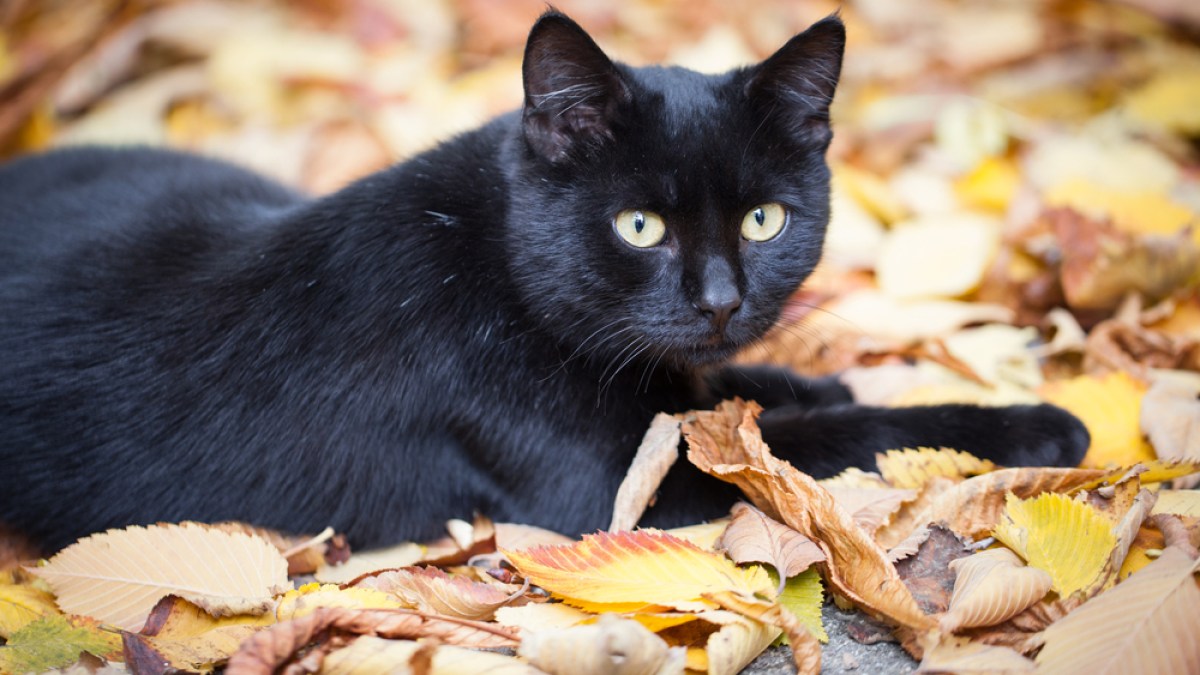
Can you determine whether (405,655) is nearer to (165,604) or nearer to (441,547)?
(165,604)

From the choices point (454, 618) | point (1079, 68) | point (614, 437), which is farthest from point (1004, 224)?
point (454, 618)

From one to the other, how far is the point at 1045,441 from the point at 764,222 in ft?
1.95

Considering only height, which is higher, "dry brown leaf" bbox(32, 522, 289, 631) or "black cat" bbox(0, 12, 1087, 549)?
"black cat" bbox(0, 12, 1087, 549)

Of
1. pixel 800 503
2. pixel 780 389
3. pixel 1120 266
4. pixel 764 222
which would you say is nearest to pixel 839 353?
pixel 780 389

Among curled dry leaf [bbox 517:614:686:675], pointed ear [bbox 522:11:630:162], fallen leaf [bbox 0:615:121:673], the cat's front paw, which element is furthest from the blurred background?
fallen leaf [bbox 0:615:121:673]

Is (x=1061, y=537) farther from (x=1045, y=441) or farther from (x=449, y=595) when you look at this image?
(x=449, y=595)

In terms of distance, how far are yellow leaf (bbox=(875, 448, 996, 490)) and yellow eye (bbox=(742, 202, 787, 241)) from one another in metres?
0.41

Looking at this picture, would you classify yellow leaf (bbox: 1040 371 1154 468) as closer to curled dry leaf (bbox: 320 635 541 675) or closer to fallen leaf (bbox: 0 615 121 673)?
curled dry leaf (bbox: 320 635 541 675)

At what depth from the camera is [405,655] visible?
3.67ft

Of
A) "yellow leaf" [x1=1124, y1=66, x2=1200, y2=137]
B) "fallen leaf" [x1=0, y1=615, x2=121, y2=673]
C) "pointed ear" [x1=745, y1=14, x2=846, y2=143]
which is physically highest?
"pointed ear" [x1=745, y1=14, x2=846, y2=143]

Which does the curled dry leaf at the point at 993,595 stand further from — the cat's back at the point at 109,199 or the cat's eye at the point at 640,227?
the cat's back at the point at 109,199

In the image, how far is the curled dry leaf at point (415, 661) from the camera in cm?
110

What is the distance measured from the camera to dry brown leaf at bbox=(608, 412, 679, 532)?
1.53 m

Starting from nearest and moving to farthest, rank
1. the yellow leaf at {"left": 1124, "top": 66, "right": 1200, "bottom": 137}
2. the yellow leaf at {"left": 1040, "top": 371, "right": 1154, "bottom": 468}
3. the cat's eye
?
the cat's eye
the yellow leaf at {"left": 1040, "top": 371, "right": 1154, "bottom": 468}
the yellow leaf at {"left": 1124, "top": 66, "right": 1200, "bottom": 137}
